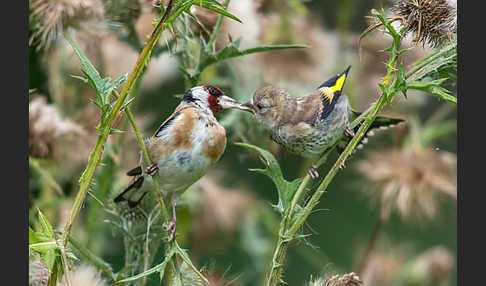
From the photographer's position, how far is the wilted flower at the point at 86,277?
1264 millimetres

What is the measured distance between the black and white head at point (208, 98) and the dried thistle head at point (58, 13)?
411 millimetres

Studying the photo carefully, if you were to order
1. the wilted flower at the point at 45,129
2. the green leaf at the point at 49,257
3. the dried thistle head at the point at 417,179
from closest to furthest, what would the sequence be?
the green leaf at the point at 49,257 < the wilted flower at the point at 45,129 < the dried thistle head at the point at 417,179

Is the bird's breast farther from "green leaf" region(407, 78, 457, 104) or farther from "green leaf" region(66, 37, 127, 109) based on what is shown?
"green leaf" region(407, 78, 457, 104)

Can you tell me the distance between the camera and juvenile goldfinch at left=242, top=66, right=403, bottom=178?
4.69 feet

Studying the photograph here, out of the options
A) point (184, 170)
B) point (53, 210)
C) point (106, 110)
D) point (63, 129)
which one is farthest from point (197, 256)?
point (106, 110)

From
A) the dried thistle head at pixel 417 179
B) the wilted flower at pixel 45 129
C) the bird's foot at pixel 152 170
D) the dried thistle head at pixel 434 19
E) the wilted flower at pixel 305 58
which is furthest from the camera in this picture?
the wilted flower at pixel 305 58

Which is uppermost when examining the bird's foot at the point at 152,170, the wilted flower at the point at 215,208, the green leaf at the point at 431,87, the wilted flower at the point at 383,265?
the green leaf at the point at 431,87

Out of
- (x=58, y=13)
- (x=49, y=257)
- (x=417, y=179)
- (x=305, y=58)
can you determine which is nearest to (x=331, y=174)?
(x=49, y=257)

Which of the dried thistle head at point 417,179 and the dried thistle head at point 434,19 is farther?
the dried thistle head at point 417,179

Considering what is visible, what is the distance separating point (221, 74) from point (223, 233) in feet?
1.73

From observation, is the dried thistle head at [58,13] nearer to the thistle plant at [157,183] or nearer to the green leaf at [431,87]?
the thistle plant at [157,183]

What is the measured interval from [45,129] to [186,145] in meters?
0.52

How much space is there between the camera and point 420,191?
6.78 feet

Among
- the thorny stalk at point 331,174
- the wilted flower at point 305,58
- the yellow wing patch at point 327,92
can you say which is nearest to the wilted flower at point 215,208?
the wilted flower at point 305,58
